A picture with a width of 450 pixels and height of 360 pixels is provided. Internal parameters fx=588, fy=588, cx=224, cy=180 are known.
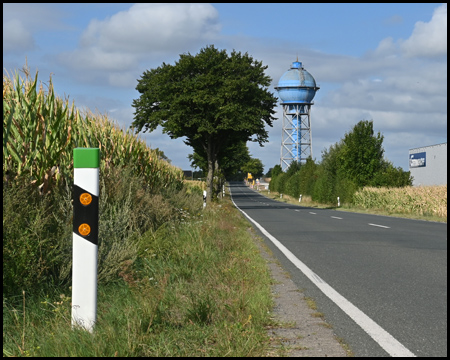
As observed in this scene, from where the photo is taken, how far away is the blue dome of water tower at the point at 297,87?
122 m

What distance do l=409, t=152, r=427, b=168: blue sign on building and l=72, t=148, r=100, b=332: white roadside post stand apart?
246ft

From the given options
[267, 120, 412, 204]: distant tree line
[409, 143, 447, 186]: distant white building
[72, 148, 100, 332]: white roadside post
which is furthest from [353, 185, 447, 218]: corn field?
[409, 143, 447, 186]: distant white building

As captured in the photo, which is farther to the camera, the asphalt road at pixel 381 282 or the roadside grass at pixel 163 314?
the asphalt road at pixel 381 282

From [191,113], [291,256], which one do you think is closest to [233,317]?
[291,256]

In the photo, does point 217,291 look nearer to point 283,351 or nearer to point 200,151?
point 283,351

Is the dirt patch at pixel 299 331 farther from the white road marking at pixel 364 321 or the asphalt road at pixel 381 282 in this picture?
the white road marking at pixel 364 321

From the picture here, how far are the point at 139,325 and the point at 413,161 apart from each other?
3120 inches

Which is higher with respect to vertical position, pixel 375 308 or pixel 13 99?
pixel 13 99

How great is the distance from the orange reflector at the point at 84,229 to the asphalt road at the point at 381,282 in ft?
7.35

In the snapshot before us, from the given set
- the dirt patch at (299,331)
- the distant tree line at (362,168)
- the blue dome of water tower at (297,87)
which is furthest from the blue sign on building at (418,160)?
the dirt patch at (299,331)

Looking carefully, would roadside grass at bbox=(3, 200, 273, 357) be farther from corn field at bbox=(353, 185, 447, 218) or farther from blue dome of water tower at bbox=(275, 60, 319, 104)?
blue dome of water tower at bbox=(275, 60, 319, 104)

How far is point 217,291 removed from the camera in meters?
6.34

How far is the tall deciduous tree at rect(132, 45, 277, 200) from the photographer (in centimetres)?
3856

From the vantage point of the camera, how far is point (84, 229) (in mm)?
4434
